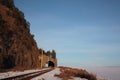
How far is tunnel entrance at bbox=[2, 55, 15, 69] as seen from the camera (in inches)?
1419

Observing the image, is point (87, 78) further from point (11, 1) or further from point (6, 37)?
point (11, 1)

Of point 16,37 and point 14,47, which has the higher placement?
point 16,37

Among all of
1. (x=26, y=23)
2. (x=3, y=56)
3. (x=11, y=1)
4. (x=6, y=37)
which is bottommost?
(x=3, y=56)

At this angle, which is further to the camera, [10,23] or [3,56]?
[10,23]

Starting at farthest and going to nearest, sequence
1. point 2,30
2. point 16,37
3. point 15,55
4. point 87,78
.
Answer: point 16,37 → point 15,55 → point 2,30 → point 87,78

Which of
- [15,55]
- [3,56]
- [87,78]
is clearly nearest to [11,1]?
[15,55]

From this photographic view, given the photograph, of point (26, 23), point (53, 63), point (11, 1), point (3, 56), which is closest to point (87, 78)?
point (3, 56)

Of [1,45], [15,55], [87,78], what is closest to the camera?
[87,78]

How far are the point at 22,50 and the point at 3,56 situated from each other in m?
10.7

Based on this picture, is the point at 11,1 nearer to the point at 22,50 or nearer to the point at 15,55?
the point at 22,50

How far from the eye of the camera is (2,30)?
37.5m

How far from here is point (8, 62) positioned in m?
37.1

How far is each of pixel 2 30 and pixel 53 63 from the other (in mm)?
70769

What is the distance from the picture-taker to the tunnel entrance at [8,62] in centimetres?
3603
